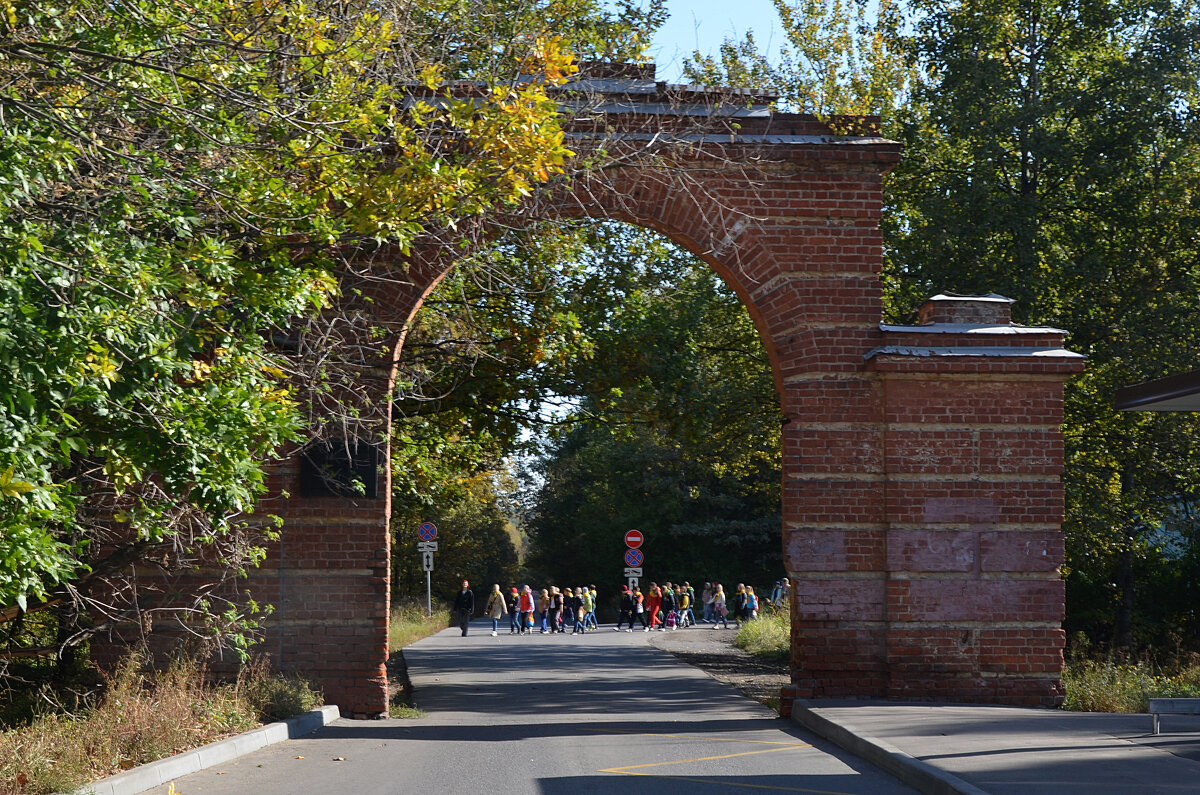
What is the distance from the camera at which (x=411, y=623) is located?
3716cm

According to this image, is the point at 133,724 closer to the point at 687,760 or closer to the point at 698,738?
the point at 687,760

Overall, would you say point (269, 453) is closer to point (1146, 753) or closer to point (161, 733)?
point (161, 733)

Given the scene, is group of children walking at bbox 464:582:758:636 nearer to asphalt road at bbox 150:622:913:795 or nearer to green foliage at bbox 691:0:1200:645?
green foliage at bbox 691:0:1200:645

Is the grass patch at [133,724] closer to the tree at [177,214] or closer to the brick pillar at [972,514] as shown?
the tree at [177,214]

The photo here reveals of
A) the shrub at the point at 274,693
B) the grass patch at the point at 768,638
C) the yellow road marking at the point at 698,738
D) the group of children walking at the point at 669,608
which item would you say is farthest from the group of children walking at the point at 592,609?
the shrub at the point at 274,693

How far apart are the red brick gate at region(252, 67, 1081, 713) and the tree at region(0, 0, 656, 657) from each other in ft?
6.69

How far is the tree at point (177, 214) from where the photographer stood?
695 centimetres

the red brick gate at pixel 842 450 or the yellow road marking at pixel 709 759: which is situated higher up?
the red brick gate at pixel 842 450

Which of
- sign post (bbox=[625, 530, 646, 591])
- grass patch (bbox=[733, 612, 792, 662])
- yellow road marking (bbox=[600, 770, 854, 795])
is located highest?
sign post (bbox=[625, 530, 646, 591])

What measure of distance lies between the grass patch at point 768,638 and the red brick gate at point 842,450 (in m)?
10.4

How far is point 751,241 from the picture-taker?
13125 mm

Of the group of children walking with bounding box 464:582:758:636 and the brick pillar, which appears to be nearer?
the brick pillar

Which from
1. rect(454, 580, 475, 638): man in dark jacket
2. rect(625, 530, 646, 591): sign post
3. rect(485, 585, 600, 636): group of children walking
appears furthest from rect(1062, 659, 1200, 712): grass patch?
rect(485, 585, 600, 636): group of children walking

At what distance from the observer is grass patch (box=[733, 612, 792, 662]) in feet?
79.4
